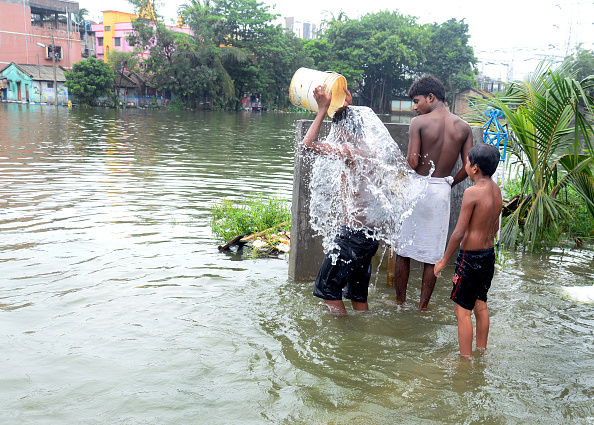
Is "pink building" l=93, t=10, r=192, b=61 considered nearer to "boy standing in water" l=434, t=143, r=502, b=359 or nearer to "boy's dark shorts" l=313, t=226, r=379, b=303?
"boy's dark shorts" l=313, t=226, r=379, b=303

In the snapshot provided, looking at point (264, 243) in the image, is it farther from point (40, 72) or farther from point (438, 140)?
point (40, 72)

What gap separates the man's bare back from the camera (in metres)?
4.24

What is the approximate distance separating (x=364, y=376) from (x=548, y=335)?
1.72m

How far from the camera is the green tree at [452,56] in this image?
67.2 metres

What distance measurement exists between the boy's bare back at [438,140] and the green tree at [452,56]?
6639cm

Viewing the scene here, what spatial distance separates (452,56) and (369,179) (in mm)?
67878

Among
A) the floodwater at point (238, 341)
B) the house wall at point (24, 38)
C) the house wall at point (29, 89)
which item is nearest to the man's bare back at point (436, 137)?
the floodwater at point (238, 341)

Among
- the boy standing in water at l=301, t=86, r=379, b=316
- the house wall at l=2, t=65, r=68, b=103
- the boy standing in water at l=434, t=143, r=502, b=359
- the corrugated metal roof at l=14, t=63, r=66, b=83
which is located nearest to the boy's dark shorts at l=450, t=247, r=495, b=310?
the boy standing in water at l=434, t=143, r=502, b=359

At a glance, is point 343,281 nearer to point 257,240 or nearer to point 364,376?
point 364,376

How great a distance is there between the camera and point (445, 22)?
6938 cm

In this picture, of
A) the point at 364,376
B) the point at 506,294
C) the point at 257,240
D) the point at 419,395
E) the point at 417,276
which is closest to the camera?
the point at 419,395

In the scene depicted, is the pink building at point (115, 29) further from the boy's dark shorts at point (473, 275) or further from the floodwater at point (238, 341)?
the boy's dark shorts at point (473, 275)

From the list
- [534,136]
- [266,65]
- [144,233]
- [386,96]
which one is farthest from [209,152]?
[386,96]

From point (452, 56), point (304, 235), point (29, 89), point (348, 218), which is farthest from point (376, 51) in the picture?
point (348, 218)
